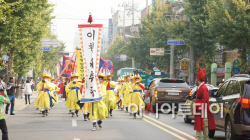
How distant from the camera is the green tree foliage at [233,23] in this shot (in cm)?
2373

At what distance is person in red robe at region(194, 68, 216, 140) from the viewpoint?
9.36 meters

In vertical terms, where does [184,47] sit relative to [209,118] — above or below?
above

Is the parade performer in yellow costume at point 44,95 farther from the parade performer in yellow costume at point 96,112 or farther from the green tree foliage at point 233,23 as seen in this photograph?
the green tree foliage at point 233,23

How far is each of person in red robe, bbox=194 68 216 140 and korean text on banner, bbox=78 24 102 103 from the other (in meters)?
4.22

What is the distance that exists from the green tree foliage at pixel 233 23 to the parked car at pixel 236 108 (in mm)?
14026

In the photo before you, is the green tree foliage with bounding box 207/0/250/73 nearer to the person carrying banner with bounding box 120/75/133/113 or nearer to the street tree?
the street tree

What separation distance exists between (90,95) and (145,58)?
43.5 meters

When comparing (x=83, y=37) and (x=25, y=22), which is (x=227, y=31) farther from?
(x=83, y=37)

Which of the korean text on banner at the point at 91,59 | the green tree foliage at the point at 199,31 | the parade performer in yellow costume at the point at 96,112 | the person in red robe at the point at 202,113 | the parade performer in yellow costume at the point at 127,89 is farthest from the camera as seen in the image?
the green tree foliage at the point at 199,31

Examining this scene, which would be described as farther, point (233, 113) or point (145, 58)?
point (145, 58)

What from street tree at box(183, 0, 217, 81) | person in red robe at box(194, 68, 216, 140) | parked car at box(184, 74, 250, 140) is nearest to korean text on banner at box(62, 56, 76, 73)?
street tree at box(183, 0, 217, 81)

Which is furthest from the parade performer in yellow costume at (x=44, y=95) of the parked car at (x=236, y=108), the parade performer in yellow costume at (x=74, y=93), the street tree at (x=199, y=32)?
the street tree at (x=199, y=32)

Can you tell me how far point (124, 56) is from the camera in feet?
241

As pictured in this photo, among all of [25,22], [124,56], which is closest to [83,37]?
[25,22]
